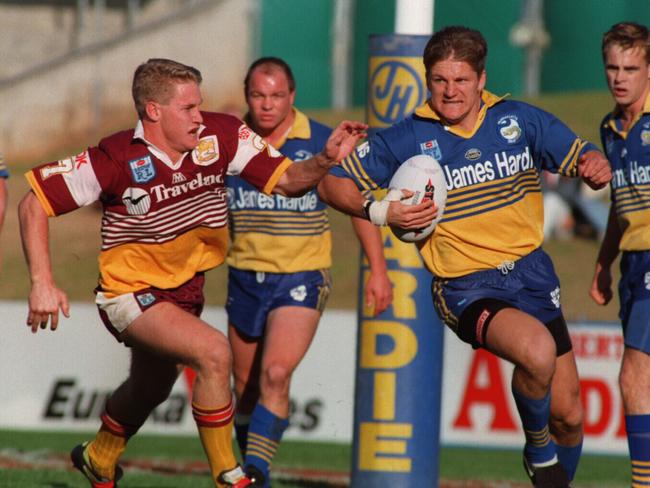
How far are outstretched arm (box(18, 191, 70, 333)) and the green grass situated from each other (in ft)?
8.91

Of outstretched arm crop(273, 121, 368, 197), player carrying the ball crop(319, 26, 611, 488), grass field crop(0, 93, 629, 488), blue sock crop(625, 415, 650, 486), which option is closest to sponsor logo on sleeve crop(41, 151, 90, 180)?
outstretched arm crop(273, 121, 368, 197)

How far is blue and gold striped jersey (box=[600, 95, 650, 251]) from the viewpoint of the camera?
7543 mm

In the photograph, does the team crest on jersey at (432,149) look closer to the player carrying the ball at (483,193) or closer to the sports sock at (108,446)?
the player carrying the ball at (483,193)

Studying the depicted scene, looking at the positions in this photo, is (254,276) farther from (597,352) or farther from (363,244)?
(597,352)

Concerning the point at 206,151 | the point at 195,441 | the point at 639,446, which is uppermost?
the point at 206,151

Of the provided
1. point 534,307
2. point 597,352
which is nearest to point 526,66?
point 597,352

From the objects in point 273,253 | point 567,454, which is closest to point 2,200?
point 273,253

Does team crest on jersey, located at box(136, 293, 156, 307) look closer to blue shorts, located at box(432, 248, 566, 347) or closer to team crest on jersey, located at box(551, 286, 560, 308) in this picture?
blue shorts, located at box(432, 248, 566, 347)

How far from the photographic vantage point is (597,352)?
504 inches

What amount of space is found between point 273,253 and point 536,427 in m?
2.32

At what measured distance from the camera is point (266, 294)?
28.5 ft

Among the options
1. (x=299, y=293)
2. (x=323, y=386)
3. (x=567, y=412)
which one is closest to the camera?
(x=567, y=412)

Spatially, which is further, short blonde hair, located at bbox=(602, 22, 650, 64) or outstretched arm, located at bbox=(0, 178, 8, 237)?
short blonde hair, located at bbox=(602, 22, 650, 64)

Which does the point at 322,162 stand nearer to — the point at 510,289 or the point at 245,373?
the point at 510,289
